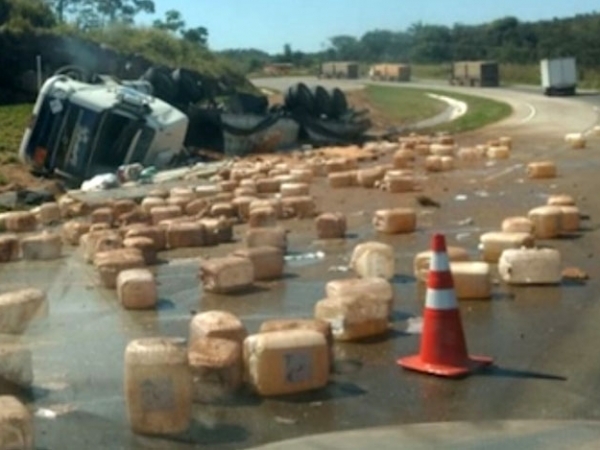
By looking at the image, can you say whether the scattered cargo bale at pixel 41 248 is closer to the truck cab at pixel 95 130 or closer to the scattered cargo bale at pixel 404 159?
the scattered cargo bale at pixel 404 159

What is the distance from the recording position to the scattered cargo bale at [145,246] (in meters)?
13.6

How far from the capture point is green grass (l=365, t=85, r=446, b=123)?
4647cm

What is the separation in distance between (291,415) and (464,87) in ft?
211

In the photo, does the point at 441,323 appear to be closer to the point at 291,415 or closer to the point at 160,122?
the point at 291,415

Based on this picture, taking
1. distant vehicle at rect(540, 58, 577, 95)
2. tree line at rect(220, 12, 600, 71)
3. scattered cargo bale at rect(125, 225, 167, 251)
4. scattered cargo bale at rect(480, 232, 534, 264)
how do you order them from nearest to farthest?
scattered cargo bale at rect(480, 232, 534, 264), scattered cargo bale at rect(125, 225, 167, 251), tree line at rect(220, 12, 600, 71), distant vehicle at rect(540, 58, 577, 95)

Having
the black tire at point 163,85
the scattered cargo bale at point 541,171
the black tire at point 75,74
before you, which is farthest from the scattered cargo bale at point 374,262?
the black tire at point 163,85

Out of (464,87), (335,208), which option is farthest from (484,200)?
(464,87)

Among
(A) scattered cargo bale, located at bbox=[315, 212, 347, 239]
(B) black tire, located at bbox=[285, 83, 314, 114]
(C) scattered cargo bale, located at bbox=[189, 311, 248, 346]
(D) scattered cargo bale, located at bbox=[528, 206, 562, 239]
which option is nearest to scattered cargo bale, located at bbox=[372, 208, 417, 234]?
(A) scattered cargo bale, located at bbox=[315, 212, 347, 239]

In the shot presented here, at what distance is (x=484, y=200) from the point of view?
59.4ft

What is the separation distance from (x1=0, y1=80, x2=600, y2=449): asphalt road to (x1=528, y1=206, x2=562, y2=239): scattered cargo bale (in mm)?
170

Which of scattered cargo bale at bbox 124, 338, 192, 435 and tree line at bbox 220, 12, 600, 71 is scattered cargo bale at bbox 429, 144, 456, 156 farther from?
scattered cargo bale at bbox 124, 338, 192, 435

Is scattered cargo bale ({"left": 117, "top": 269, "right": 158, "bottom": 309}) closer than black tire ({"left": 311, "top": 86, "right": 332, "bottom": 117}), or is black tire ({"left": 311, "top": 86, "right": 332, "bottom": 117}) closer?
scattered cargo bale ({"left": 117, "top": 269, "right": 158, "bottom": 309})

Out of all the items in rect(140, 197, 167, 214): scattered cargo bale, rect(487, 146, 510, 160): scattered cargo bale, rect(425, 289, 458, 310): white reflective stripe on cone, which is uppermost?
rect(425, 289, 458, 310): white reflective stripe on cone

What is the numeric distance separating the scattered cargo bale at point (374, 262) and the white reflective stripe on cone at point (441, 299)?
2.99 m
